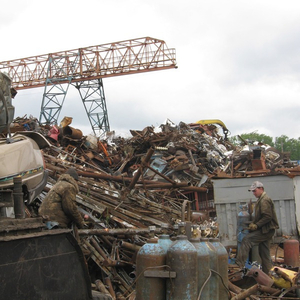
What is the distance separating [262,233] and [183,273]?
11.5ft

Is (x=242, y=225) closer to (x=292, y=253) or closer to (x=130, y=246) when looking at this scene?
(x=292, y=253)

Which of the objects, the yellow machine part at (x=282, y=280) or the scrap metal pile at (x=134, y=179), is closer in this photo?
the yellow machine part at (x=282, y=280)

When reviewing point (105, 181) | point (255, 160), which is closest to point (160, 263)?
point (105, 181)

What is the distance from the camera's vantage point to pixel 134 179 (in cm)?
1002

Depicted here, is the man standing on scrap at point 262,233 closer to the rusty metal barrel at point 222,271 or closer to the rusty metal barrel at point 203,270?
the rusty metal barrel at point 222,271

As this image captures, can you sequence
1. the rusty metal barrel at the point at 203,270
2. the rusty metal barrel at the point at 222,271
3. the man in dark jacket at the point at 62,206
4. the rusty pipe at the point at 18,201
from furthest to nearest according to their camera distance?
the man in dark jacket at the point at 62,206 → the rusty metal barrel at the point at 222,271 → the rusty metal barrel at the point at 203,270 → the rusty pipe at the point at 18,201

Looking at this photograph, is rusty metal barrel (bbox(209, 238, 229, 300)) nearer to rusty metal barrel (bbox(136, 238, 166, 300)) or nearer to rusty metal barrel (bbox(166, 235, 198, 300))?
rusty metal barrel (bbox(166, 235, 198, 300))

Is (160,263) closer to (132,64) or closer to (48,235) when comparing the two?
(48,235)

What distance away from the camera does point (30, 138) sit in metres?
6.81

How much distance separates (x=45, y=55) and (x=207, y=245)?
40928 mm

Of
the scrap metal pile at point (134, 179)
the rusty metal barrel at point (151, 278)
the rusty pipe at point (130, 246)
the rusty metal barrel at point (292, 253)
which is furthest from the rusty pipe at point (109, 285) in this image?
the rusty metal barrel at point (292, 253)

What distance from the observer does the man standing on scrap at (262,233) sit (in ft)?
25.7

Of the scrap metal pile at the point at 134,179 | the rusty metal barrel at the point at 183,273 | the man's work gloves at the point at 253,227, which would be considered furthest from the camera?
the man's work gloves at the point at 253,227

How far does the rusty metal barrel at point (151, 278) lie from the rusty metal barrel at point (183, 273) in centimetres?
11
